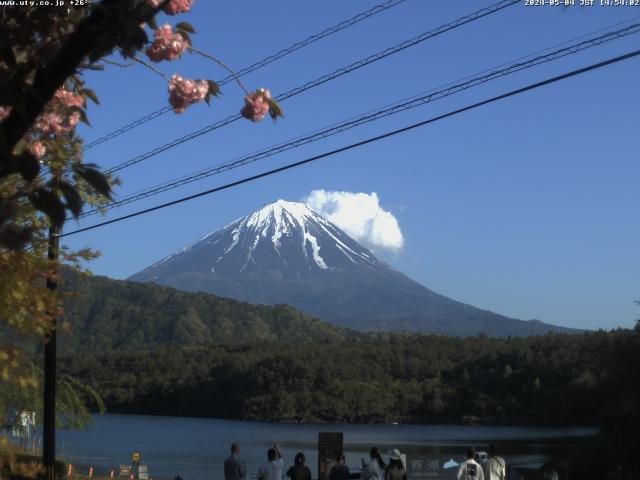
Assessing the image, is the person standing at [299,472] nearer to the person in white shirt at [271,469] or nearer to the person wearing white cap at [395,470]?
the person in white shirt at [271,469]

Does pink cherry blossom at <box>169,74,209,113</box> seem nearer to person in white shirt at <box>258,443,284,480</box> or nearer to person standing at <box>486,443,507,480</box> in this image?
person in white shirt at <box>258,443,284,480</box>

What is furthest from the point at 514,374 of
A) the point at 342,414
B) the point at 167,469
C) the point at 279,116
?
the point at 279,116

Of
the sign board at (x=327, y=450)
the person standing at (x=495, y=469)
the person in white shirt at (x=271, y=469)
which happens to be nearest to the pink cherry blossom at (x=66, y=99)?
the person in white shirt at (x=271, y=469)

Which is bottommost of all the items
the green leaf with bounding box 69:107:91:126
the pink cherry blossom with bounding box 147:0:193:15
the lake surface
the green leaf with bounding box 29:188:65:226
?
the lake surface

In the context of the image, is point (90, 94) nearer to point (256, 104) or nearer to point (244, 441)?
point (256, 104)

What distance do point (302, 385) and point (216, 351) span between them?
12.7 meters

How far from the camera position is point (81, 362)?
97.6 meters

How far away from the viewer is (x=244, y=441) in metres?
71.0

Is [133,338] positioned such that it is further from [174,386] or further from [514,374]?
[514,374]

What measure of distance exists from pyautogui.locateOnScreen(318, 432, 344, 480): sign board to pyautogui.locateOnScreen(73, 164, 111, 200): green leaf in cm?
1299

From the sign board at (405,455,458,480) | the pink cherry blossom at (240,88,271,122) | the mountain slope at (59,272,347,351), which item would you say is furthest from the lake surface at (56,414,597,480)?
the mountain slope at (59,272,347,351)

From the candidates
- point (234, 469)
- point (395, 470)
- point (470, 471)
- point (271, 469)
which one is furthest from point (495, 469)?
point (234, 469)

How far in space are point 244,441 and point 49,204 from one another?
6938 cm

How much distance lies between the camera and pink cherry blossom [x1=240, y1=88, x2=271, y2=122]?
466 cm
